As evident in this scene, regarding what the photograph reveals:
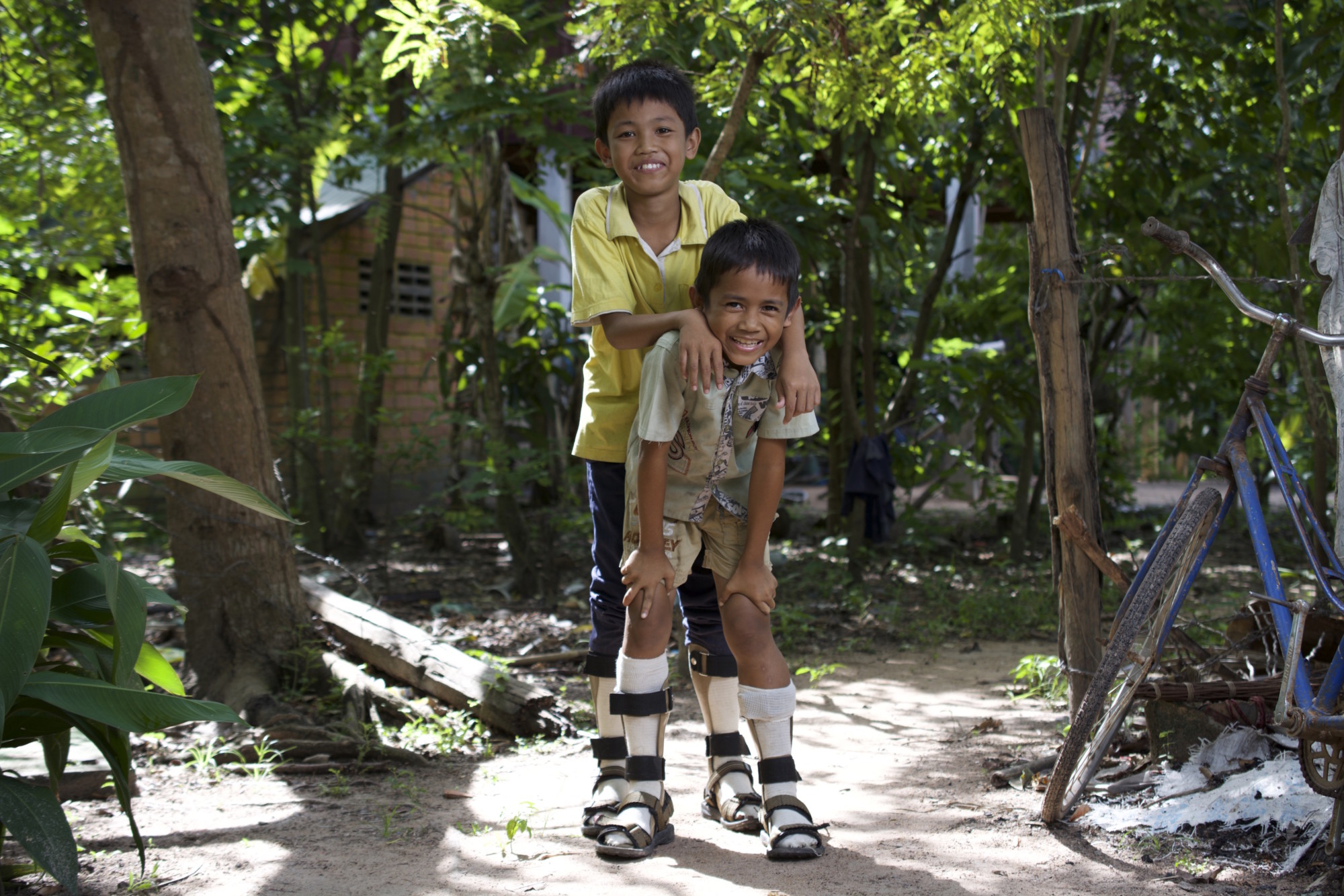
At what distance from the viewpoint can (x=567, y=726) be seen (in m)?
3.46

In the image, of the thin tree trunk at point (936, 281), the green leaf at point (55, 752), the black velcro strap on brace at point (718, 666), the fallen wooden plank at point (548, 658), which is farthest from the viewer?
the thin tree trunk at point (936, 281)

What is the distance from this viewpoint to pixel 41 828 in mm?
1875

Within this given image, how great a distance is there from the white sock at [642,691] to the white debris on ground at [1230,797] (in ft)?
3.53

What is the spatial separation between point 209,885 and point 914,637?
12.0 ft

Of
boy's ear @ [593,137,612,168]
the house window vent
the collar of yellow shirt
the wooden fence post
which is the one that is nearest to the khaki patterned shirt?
the collar of yellow shirt

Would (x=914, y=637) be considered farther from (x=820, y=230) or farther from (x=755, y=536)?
(x=755, y=536)

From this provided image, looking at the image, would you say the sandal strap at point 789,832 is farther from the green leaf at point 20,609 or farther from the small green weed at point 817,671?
the small green weed at point 817,671

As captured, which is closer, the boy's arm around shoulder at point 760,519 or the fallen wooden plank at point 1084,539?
the boy's arm around shoulder at point 760,519

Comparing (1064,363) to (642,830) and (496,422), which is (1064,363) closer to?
(642,830)

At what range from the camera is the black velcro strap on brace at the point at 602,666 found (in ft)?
8.58

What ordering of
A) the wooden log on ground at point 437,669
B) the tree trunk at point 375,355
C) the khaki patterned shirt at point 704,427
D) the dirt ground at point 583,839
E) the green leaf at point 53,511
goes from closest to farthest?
the green leaf at point 53,511 < the dirt ground at point 583,839 < the khaki patterned shirt at point 704,427 < the wooden log on ground at point 437,669 < the tree trunk at point 375,355

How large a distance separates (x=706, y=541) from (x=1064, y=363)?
1113mm

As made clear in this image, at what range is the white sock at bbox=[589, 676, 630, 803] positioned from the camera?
2.57 metres

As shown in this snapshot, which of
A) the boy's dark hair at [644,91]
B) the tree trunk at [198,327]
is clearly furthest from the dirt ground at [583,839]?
the boy's dark hair at [644,91]
